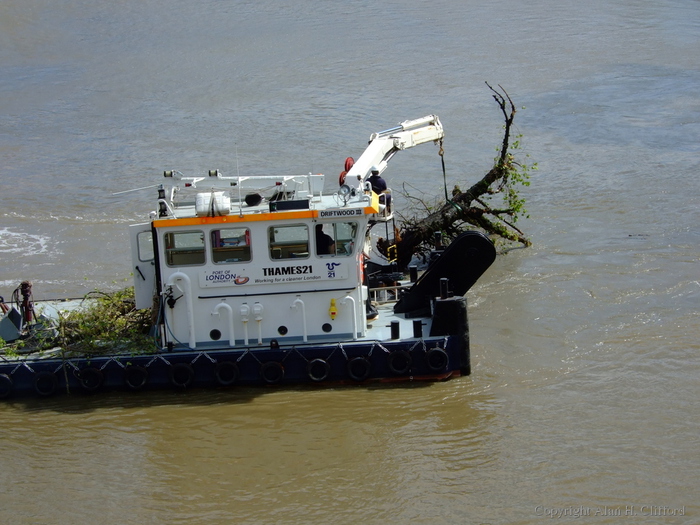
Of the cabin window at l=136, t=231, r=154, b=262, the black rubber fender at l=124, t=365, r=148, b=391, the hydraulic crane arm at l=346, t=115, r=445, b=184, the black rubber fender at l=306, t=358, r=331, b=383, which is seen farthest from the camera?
the hydraulic crane arm at l=346, t=115, r=445, b=184

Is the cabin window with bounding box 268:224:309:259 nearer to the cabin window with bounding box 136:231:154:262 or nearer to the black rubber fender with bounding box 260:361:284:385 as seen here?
the black rubber fender with bounding box 260:361:284:385

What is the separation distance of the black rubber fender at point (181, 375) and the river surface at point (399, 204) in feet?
0.84

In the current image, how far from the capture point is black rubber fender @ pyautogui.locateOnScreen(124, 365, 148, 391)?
404 inches

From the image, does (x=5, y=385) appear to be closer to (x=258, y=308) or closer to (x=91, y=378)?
(x=91, y=378)

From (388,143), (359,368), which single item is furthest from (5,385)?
(388,143)

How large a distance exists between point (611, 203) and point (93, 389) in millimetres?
12476

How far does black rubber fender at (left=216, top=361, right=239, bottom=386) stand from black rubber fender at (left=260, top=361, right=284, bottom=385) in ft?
1.07

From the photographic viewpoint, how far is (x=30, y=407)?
10.4m

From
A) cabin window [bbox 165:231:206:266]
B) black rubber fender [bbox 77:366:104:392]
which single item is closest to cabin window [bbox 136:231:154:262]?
cabin window [bbox 165:231:206:266]

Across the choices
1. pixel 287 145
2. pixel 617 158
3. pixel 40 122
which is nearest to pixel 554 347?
pixel 617 158

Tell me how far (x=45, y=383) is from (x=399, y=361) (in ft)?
14.4

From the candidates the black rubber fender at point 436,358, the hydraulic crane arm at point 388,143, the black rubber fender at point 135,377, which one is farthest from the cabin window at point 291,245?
the black rubber fender at point 135,377

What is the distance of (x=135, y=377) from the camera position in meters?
10.3

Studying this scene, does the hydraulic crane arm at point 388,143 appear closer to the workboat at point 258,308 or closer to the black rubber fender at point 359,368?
the workboat at point 258,308
